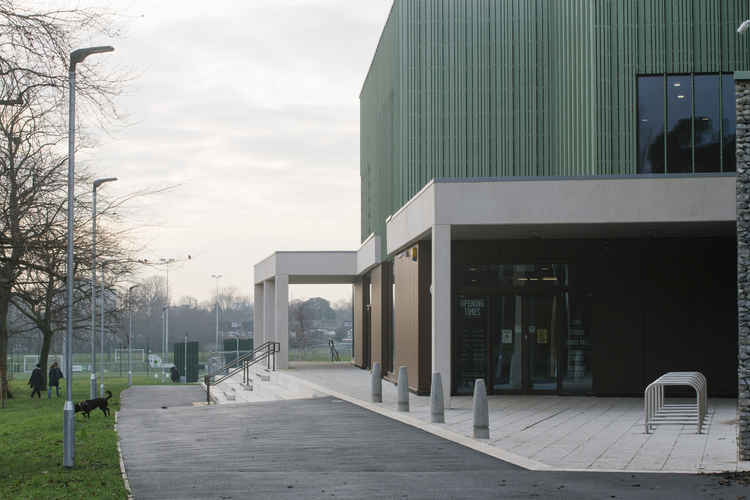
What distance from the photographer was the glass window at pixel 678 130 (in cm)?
2519

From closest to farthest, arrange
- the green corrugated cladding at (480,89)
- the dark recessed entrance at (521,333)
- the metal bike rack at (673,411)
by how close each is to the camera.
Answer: the metal bike rack at (673,411) → the dark recessed entrance at (521,333) → the green corrugated cladding at (480,89)

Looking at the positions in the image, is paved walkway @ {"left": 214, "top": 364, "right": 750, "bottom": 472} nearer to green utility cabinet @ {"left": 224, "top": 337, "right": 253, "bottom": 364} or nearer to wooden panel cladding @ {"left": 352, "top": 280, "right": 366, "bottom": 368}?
wooden panel cladding @ {"left": 352, "top": 280, "right": 366, "bottom": 368}

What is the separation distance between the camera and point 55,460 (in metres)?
15.1

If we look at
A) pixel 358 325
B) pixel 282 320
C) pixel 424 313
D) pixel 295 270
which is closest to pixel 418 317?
pixel 424 313

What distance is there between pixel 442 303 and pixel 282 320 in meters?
22.6

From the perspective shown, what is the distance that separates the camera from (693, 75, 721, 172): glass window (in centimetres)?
2517

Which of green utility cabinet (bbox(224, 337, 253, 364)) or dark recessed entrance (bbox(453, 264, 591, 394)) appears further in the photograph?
green utility cabinet (bbox(224, 337, 253, 364))

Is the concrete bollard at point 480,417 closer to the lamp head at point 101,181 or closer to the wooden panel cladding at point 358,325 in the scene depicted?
the lamp head at point 101,181

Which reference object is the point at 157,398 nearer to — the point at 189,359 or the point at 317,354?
the point at 189,359

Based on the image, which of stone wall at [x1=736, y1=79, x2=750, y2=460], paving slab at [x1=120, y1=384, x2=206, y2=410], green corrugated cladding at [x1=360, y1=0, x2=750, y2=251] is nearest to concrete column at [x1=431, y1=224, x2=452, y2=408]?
green corrugated cladding at [x1=360, y1=0, x2=750, y2=251]

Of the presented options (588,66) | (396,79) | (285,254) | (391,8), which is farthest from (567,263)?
(285,254)

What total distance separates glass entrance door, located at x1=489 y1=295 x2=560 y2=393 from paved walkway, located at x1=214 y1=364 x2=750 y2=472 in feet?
2.61

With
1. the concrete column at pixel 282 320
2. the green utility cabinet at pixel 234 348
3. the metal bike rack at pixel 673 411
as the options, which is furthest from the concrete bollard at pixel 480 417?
the green utility cabinet at pixel 234 348

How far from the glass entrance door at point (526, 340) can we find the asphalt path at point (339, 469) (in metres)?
5.76
